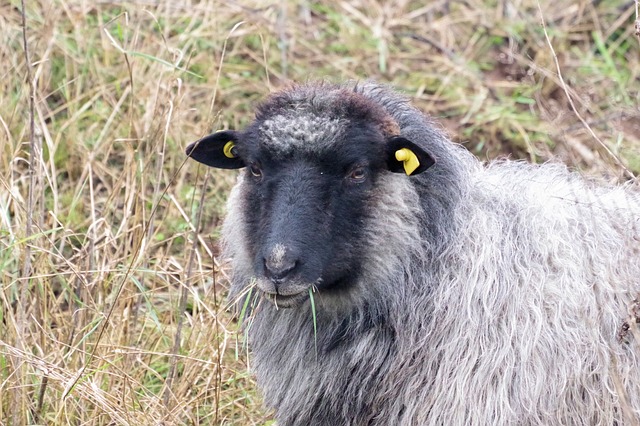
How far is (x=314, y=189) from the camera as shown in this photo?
3955mm

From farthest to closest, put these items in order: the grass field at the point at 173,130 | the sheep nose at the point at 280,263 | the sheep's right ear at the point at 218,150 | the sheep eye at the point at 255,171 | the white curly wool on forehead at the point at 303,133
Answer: the grass field at the point at 173,130
the sheep's right ear at the point at 218,150
the sheep eye at the point at 255,171
the white curly wool on forehead at the point at 303,133
the sheep nose at the point at 280,263

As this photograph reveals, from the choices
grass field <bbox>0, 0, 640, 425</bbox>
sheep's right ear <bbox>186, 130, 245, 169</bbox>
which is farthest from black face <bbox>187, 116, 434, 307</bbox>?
grass field <bbox>0, 0, 640, 425</bbox>

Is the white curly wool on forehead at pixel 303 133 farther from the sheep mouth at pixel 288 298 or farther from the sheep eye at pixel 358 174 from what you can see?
the sheep mouth at pixel 288 298

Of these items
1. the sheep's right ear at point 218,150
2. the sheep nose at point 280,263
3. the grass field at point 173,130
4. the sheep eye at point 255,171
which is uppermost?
the sheep nose at point 280,263

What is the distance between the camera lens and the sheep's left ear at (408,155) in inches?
160

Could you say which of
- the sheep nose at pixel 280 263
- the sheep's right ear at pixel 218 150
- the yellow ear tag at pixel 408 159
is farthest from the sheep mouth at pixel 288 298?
the sheep's right ear at pixel 218 150

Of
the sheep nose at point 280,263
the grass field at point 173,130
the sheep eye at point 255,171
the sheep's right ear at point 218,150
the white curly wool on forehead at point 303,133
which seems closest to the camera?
the sheep nose at point 280,263

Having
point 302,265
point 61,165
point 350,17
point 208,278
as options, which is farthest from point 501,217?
point 350,17

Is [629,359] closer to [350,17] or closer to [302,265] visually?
[302,265]

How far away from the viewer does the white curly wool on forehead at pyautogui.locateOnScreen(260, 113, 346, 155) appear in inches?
157

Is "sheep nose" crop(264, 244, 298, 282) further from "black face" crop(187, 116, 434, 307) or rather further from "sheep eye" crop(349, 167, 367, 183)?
"sheep eye" crop(349, 167, 367, 183)

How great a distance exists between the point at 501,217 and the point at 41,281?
2285 millimetres

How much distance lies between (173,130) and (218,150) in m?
2.43

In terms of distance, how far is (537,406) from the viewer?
13.3ft
